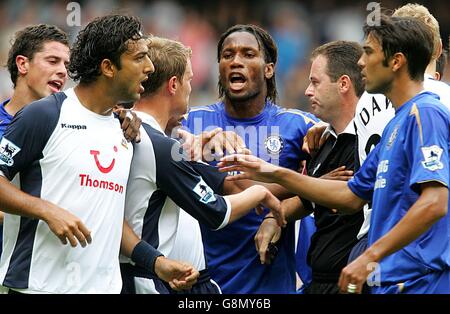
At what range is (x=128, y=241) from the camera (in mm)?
4711

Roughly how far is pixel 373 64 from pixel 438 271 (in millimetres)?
1157

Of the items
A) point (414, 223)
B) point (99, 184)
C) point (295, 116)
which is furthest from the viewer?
point (295, 116)

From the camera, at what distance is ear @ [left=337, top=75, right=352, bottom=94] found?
6.06 meters

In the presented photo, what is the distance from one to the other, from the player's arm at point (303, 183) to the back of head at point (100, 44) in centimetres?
90

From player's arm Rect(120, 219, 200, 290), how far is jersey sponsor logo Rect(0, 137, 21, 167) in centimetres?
83

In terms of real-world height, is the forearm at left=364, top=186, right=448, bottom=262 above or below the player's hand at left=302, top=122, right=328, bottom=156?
below

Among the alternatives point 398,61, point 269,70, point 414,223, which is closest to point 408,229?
point 414,223

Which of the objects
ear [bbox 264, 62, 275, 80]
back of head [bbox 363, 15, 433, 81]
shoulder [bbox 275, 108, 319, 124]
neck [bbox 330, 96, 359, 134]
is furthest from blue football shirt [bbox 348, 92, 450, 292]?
ear [bbox 264, 62, 275, 80]

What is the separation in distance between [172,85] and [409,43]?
1.56 m

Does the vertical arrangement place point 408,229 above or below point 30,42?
below

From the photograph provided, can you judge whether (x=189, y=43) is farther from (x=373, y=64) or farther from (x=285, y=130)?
(x=373, y=64)

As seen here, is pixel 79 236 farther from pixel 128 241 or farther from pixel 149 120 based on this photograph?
pixel 149 120

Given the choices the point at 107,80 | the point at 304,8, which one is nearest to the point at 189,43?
the point at 304,8

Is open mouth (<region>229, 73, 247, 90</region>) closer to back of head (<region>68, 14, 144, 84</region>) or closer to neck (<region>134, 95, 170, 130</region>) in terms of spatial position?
neck (<region>134, 95, 170, 130</region>)
